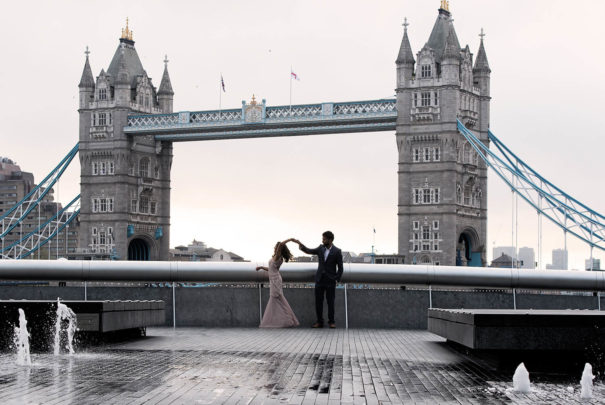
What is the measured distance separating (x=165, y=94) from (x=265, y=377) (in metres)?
85.0

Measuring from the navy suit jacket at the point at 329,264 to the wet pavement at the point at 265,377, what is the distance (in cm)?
319

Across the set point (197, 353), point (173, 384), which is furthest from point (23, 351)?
point (173, 384)

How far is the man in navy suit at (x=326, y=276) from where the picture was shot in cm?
1415

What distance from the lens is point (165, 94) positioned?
91188mm

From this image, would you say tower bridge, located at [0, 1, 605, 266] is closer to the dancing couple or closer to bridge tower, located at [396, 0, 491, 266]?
bridge tower, located at [396, 0, 491, 266]

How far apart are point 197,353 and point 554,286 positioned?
700cm

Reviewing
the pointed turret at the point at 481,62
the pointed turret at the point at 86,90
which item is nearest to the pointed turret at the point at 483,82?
the pointed turret at the point at 481,62

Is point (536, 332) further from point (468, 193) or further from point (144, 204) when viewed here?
point (144, 204)

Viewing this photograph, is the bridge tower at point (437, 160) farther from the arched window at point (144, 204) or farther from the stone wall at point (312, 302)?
the stone wall at point (312, 302)

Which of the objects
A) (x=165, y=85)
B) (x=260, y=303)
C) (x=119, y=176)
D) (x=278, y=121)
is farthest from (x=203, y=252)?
(x=260, y=303)

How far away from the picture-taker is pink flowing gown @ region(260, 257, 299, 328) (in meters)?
14.2

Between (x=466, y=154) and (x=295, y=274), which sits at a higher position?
(x=466, y=154)

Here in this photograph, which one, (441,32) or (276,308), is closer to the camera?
(276,308)

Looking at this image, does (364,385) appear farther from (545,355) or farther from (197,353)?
(197,353)
